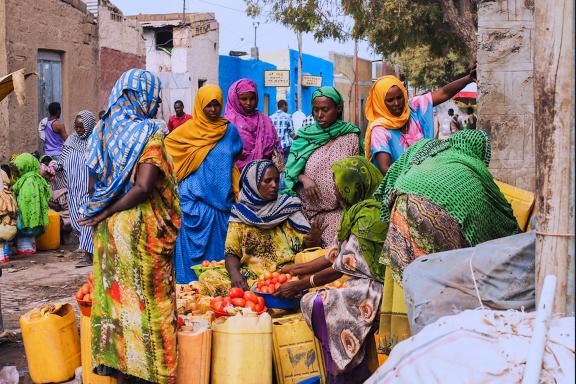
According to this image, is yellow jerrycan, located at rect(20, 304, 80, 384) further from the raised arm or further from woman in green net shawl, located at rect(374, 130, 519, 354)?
the raised arm

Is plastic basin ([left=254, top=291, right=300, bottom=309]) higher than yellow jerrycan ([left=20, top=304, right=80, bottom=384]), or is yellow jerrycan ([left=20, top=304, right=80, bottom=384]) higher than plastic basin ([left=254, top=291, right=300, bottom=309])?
plastic basin ([left=254, top=291, right=300, bottom=309])

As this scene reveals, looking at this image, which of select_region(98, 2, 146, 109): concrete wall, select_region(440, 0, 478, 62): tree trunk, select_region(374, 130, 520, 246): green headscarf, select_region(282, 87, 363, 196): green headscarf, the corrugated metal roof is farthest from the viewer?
select_region(98, 2, 146, 109): concrete wall

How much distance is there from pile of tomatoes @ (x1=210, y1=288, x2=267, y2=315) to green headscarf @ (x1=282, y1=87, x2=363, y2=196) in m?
1.59

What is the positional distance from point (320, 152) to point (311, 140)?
0.46 feet

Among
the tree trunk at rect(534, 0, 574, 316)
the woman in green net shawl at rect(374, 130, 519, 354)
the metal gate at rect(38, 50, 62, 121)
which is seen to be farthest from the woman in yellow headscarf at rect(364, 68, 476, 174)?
the metal gate at rect(38, 50, 62, 121)

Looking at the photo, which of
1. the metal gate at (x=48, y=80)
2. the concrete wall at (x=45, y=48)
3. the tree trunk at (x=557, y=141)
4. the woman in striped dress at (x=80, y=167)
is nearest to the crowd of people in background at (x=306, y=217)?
the tree trunk at (x=557, y=141)

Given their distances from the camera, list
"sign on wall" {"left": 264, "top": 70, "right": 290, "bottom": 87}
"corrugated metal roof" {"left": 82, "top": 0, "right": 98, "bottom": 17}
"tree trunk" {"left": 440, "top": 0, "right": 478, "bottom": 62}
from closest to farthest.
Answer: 1. "tree trunk" {"left": 440, "top": 0, "right": 478, "bottom": 62}
2. "corrugated metal roof" {"left": 82, "top": 0, "right": 98, "bottom": 17}
3. "sign on wall" {"left": 264, "top": 70, "right": 290, "bottom": 87}

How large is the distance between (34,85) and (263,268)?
361 inches

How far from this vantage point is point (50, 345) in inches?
212

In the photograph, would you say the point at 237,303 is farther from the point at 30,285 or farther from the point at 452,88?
the point at 30,285

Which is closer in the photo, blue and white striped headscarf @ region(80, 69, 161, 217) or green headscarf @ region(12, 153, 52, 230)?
blue and white striped headscarf @ region(80, 69, 161, 217)

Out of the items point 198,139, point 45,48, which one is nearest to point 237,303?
point 198,139

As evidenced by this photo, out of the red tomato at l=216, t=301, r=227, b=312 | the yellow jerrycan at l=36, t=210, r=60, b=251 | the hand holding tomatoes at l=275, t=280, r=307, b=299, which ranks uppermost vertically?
the hand holding tomatoes at l=275, t=280, r=307, b=299

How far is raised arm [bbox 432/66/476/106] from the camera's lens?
6668 millimetres
